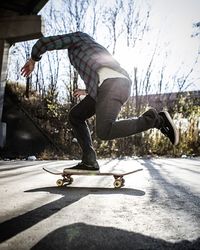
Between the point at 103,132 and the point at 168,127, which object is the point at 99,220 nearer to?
the point at 103,132

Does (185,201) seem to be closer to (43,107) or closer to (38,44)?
(38,44)

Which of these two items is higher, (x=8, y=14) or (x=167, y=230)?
(x=8, y=14)

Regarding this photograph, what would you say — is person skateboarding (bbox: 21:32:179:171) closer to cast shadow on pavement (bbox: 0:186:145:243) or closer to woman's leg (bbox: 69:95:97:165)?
woman's leg (bbox: 69:95:97:165)

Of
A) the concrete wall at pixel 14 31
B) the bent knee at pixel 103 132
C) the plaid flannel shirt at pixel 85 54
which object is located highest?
the concrete wall at pixel 14 31

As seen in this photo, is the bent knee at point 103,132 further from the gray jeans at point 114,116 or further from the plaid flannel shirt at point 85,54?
the plaid flannel shirt at point 85,54

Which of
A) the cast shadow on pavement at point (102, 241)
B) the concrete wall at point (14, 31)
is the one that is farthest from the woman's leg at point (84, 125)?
the concrete wall at point (14, 31)

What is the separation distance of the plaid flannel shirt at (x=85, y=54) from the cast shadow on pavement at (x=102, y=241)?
1.68 m

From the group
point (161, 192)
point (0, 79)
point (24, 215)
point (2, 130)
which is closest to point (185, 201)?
point (161, 192)

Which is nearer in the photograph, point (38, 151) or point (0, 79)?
point (0, 79)

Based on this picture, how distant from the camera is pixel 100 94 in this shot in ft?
10.0

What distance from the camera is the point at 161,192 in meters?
3.08

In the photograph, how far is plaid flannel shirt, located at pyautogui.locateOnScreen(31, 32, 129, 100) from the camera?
3.12 m

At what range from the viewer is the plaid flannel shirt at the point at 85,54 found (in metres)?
3.12

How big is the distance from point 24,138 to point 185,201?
36.7ft
